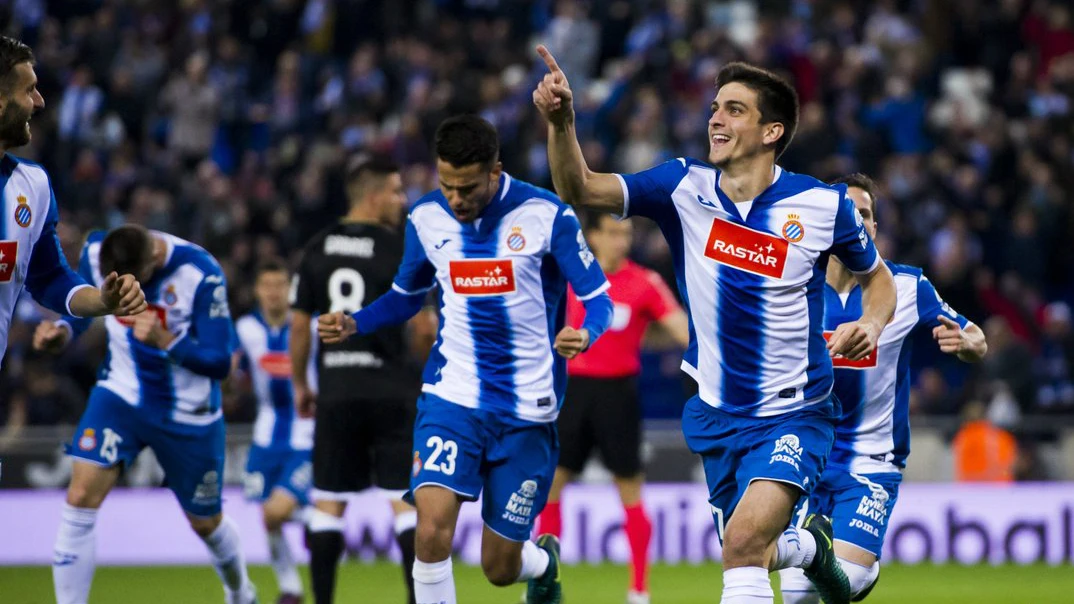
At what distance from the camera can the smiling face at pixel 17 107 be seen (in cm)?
619

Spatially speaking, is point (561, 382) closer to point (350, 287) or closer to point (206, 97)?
point (350, 287)

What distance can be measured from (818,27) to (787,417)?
14911 millimetres

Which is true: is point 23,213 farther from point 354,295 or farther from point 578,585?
point 578,585

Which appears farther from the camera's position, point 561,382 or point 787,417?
point 561,382

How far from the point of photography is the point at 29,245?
21.3 feet

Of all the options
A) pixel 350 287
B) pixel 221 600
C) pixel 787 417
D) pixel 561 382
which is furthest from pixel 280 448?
pixel 787 417

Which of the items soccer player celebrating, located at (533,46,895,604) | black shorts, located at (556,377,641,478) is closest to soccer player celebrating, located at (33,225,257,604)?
black shorts, located at (556,377,641,478)

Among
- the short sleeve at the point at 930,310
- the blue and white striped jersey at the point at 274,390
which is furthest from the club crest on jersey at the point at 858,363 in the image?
the blue and white striped jersey at the point at 274,390

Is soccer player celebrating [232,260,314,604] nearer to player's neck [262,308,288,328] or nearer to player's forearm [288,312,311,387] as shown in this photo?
player's neck [262,308,288,328]

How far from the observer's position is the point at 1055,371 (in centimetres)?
1695

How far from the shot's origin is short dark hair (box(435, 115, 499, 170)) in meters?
7.30

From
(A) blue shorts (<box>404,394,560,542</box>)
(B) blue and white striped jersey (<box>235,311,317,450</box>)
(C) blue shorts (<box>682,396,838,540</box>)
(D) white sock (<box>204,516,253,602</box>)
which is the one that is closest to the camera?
(C) blue shorts (<box>682,396,838,540</box>)

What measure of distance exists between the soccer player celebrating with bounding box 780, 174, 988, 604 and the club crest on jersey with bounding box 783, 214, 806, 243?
3.48ft

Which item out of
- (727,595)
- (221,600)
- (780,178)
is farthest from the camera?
(221,600)
